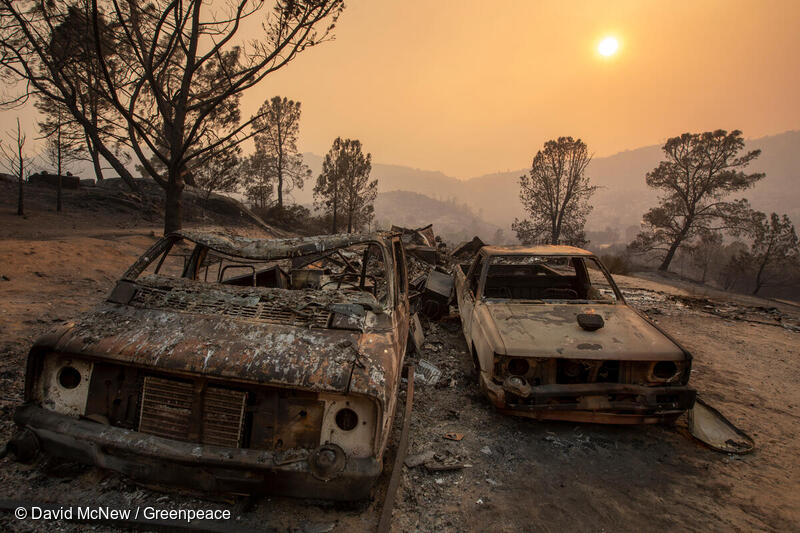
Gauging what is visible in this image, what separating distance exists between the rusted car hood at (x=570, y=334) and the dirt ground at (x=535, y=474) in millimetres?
839

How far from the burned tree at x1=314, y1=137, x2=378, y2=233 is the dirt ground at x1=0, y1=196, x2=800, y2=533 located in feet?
70.8

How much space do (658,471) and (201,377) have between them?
339 cm

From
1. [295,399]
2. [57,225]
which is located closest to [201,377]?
[295,399]

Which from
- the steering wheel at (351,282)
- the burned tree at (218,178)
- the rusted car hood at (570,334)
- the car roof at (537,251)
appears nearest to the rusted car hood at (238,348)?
the steering wheel at (351,282)

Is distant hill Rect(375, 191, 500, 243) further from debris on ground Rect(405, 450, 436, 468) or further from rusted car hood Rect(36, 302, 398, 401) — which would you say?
rusted car hood Rect(36, 302, 398, 401)

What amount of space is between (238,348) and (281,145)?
28.4 meters

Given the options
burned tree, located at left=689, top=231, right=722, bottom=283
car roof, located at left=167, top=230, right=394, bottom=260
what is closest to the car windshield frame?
car roof, located at left=167, top=230, right=394, bottom=260

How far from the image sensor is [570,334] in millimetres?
3422

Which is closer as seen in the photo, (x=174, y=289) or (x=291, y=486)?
(x=291, y=486)

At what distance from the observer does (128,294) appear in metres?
2.52

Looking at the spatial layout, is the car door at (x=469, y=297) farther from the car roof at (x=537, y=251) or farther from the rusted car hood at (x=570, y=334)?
the rusted car hood at (x=570, y=334)

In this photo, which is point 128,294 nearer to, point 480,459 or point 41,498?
point 41,498

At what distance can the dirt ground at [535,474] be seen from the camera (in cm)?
209

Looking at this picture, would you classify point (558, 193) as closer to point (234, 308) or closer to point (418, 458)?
point (418, 458)
